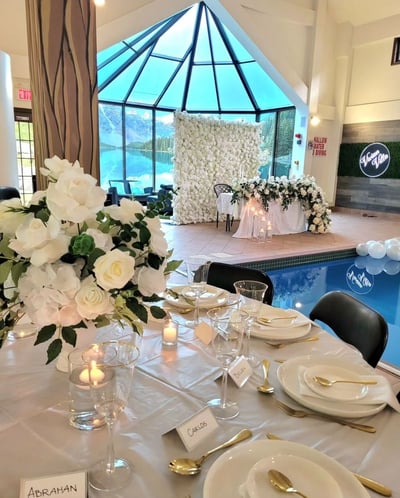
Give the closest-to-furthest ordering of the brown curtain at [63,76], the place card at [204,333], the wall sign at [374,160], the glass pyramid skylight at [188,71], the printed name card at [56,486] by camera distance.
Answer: the printed name card at [56,486] → the place card at [204,333] → the brown curtain at [63,76] → the glass pyramid skylight at [188,71] → the wall sign at [374,160]

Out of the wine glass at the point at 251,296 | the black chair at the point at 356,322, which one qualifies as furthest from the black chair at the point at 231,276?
the wine glass at the point at 251,296

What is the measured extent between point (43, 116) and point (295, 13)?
812 centimetres

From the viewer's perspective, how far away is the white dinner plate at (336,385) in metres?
0.96

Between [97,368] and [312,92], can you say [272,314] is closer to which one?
[97,368]

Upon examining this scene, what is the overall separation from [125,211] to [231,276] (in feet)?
4.09

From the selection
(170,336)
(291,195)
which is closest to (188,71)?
(291,195)

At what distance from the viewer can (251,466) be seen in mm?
715

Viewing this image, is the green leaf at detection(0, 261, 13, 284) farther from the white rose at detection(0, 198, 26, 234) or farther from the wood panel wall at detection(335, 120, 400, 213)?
the wood panel wall at detection(335, 120, 400, 213)

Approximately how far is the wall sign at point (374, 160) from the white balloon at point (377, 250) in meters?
4.70

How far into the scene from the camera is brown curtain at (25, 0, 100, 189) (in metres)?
2.70

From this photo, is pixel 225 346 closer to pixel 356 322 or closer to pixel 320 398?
pixel 320 398

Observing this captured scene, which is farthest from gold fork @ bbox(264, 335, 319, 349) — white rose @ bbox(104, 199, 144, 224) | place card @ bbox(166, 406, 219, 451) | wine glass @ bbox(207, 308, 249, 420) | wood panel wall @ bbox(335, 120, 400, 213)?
wood panel wall @ bbox(335, 120, 400, 213)

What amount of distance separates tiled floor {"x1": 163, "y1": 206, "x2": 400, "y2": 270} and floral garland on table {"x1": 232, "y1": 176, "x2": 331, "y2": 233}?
30 centimetres

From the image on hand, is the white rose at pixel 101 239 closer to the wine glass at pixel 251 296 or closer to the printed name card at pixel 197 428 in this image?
the printed name card at pixel 197 428
